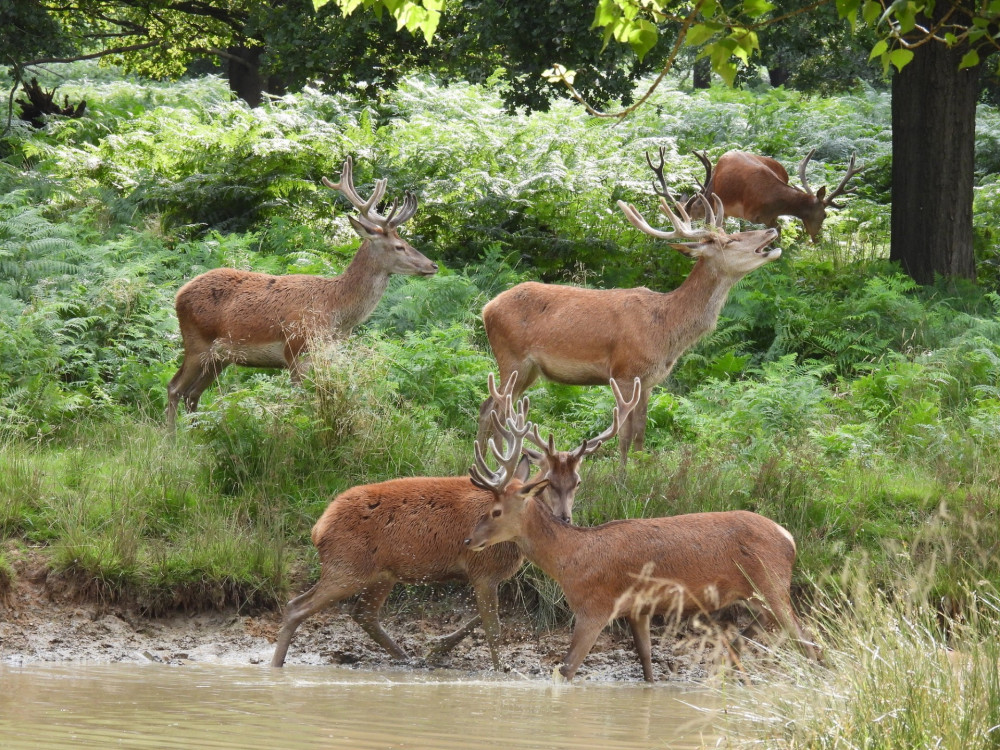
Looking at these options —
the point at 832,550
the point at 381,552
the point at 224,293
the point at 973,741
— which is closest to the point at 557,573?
the point at 381,552

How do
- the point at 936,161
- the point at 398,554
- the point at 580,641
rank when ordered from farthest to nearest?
the point at 936,161 → the point at 398,554 → the point at 580,641

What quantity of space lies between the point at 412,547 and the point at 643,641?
1.44 meters

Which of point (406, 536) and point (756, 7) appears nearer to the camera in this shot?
point (756, 7)

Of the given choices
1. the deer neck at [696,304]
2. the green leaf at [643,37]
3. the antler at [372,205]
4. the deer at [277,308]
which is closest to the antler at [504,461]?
the deer neck at [696,304]

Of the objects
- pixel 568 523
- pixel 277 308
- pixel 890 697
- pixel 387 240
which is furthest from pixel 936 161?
pixel 890 697

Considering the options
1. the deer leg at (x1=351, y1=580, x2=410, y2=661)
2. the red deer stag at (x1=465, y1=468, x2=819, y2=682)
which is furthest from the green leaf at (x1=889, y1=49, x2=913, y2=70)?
the deer leg at (x1=351, y1=580, x2=410, y2=661)

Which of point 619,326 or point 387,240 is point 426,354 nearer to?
point 387,240

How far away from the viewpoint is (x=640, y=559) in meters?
7.33

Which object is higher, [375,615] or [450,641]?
[375,615]

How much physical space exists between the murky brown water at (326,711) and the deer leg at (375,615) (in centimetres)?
41

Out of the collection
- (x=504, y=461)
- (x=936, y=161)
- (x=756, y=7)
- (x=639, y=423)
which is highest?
(x=756, y=7)

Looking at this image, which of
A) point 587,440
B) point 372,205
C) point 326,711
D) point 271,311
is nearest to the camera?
point 326,711

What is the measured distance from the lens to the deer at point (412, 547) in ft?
25.1

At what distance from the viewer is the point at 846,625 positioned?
4.73m
